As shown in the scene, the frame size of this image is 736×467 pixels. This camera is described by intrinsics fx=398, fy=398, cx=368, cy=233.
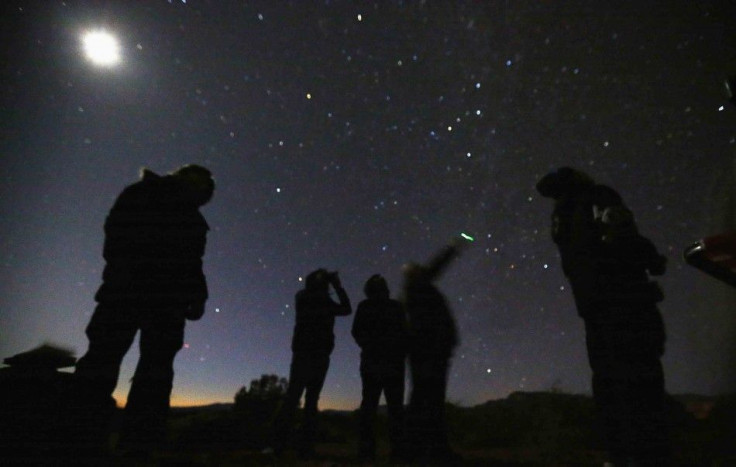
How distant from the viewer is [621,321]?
1.82 meters

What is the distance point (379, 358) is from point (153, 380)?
5.71 ft

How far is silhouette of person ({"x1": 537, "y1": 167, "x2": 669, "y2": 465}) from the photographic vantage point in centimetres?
171

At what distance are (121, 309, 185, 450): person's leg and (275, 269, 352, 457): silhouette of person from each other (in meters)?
1.52

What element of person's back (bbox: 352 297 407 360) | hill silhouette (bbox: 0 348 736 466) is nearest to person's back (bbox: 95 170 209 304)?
hill silhouette (bbox: 0 348 736 466)

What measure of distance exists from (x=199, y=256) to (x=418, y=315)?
180 centimetres

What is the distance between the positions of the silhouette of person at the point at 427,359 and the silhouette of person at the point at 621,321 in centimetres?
135

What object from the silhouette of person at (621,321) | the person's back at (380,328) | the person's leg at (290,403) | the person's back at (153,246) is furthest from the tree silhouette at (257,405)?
the silhouette of person at (621,321)

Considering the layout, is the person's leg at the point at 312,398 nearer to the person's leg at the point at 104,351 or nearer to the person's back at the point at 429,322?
the person's back at the point at 429,322

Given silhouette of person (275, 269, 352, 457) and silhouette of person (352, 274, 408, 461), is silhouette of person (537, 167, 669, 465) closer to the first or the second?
silhouette of person (352, 274, 408, 461)

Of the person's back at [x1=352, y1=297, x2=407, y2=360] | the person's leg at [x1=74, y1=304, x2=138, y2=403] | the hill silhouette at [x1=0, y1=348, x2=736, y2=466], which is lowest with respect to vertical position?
the hill silhouette at [x1=0, y1=348, x2=736, y2=466]

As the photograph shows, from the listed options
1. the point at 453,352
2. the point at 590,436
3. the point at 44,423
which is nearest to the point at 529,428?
the point at 590,436

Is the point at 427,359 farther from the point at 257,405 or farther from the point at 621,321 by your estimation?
the point at 257,405

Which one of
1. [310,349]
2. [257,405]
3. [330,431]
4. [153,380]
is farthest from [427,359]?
[257,405]

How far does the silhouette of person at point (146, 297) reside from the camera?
207 centimetres
